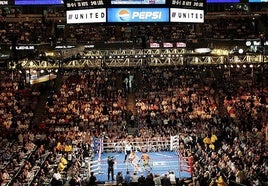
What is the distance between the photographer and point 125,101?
35.6m

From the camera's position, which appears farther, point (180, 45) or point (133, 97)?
point (133, 97)

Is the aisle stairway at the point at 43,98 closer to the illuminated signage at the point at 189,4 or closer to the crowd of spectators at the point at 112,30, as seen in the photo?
the crowd of spectators at the point at 112,30

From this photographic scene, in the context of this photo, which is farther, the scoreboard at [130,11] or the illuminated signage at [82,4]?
the scoreboard at [130,11]

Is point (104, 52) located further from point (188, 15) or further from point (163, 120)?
point (188, 15)

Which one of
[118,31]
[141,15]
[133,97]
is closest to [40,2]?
[141,15]

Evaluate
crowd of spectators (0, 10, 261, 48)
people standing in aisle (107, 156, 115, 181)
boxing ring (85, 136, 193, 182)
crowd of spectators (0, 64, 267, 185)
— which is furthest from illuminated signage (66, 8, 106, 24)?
crowd of spectators (0, 10, 261, 48)

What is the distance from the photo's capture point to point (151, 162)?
25938mm

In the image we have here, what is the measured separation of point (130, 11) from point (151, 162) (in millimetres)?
11426

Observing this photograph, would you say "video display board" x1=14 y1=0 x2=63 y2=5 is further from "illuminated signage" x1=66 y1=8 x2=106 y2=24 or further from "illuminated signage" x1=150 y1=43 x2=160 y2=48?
"illuminated signage" x1=150 y1=43 x2=160 y2=48

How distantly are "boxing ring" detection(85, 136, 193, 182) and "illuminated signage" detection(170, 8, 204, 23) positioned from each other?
334 inches

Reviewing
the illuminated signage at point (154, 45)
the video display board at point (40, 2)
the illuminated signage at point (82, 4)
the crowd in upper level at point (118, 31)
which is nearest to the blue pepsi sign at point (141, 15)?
the illuminated signage at point (82, 4)

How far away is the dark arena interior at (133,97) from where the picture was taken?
2097cm

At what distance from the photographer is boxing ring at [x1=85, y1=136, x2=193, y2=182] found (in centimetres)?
2388

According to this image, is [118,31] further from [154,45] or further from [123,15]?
[123,15]
